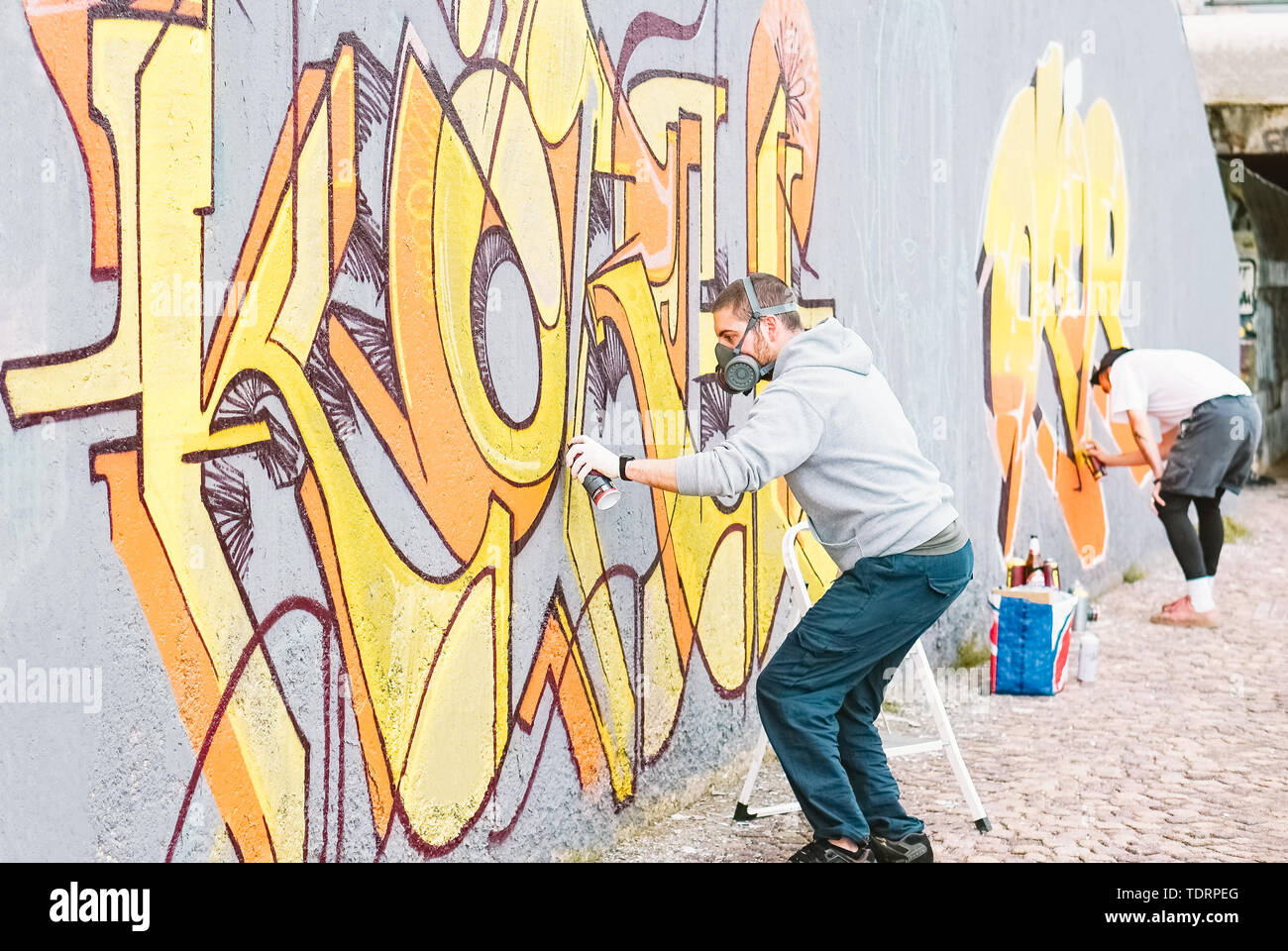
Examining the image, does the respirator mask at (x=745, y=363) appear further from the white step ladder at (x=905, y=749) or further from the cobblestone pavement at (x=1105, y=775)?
the cobblestone pavement at (x=1105, y=775)

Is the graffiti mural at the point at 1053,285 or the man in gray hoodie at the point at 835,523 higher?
the graffiti mural at the point at 1053,285

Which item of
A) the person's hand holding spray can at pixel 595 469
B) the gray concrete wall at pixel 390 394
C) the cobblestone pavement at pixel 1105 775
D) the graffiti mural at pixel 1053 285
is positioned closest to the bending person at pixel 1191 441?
the cobblestone pavement at pixel 1105 775

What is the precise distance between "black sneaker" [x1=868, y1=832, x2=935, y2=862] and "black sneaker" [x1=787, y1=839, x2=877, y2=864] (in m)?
0.06

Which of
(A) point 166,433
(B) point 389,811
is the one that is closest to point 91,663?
(A) point 166,433

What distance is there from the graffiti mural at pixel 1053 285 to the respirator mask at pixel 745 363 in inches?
168

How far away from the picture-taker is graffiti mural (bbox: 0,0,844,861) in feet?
10.3

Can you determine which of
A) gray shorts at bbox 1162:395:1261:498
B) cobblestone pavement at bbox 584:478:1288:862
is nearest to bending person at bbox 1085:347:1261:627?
gray shorts at bbox 1162:395:1261:498

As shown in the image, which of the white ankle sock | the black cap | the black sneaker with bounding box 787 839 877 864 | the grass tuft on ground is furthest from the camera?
the grass tuft on ground

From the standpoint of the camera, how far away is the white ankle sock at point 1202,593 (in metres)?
8.97

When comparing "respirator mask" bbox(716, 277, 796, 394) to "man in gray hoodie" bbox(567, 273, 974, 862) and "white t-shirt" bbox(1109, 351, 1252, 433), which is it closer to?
"man in gray hoodie" bbox(567, 273, 974, 862)

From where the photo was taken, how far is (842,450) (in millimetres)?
4301

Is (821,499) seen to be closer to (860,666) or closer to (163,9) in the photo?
(860,666)

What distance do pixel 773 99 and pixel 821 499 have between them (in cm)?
222

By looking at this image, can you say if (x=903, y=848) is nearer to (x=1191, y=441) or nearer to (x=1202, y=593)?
(x=1202, y=593)
